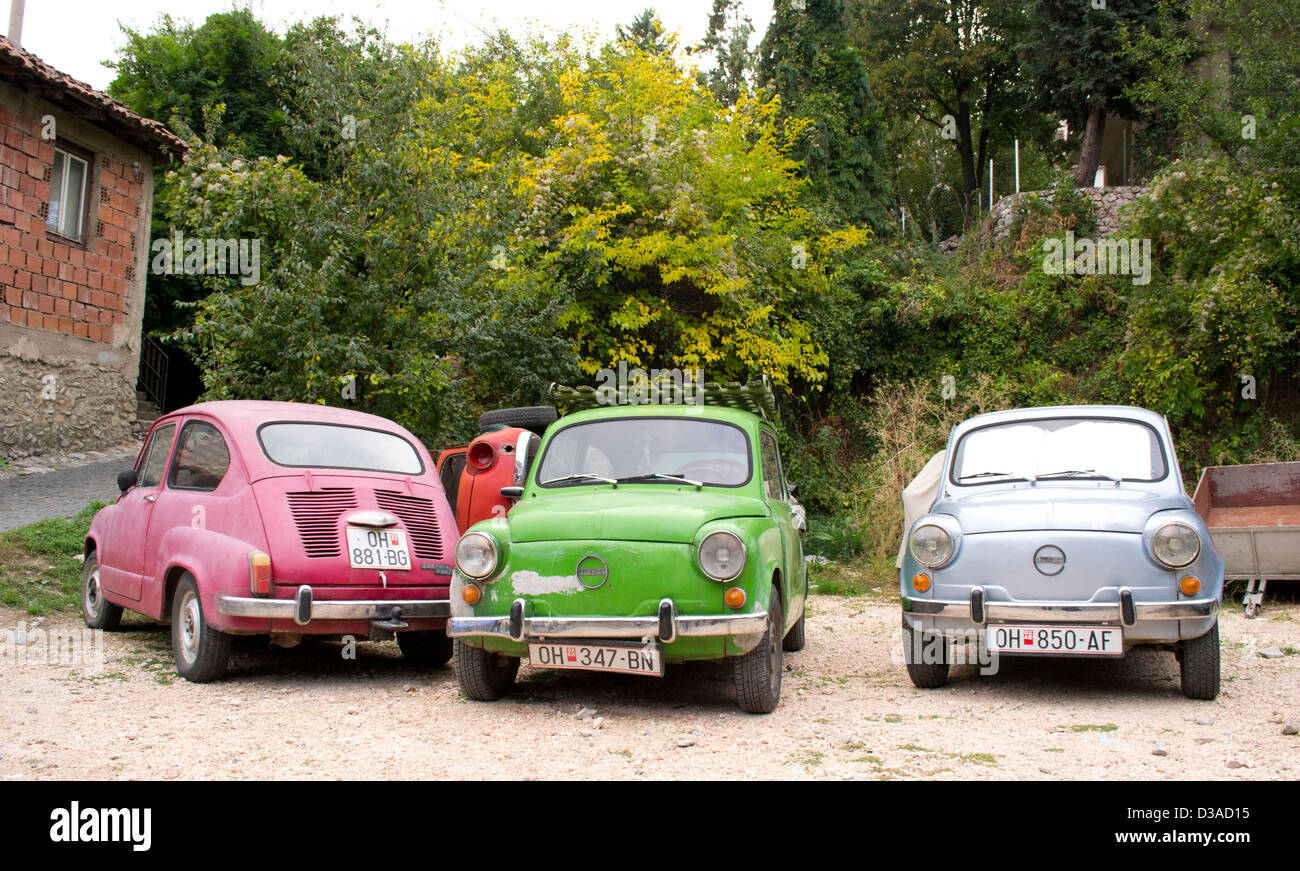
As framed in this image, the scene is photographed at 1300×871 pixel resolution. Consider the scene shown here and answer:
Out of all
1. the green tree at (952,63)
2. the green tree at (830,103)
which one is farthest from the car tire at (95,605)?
the green tree at (952,63)

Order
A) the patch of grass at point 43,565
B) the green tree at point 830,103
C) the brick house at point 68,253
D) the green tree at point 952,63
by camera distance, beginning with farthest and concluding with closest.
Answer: the green tree at point 952,63
the green tree at point 830,103
the brick house at point 68,253
the patch of grass at point 43,565

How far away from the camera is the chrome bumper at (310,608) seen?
5.54m

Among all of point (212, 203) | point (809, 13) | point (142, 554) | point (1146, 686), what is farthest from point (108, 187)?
point (809, 13)

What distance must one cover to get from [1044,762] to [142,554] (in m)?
5.65

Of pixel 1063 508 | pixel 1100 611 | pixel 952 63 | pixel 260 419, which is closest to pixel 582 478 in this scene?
pixel 260 419

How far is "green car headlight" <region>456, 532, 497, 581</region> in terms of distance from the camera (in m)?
5.19

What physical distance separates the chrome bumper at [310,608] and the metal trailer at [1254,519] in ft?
26.9

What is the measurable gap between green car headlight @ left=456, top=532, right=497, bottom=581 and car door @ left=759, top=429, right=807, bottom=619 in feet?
5.60

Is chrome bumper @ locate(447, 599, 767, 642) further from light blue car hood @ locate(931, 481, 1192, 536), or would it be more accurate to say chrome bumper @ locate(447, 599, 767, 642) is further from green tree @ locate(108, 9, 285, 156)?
green tree @ locate(108, 9, 285, 156)

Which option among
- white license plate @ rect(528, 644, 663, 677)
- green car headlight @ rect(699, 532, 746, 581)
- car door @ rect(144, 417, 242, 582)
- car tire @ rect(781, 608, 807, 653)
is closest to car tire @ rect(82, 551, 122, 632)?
car door @ rect(144, 417, 242, 582)

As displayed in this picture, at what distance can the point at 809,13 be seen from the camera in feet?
85.2

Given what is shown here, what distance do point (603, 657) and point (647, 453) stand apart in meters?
1.61

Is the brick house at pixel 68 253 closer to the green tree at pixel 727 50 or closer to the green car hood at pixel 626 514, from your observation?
the green car hood at pixel 626 514
